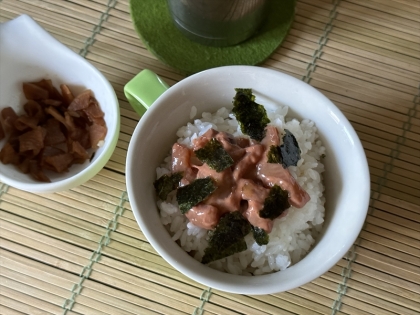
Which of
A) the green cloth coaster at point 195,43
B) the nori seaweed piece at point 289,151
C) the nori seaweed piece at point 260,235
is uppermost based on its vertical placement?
the green cloth coaster at point 195,43

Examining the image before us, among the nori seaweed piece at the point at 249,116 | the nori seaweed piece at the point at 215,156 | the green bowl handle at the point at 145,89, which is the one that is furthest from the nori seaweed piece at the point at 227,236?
the green bowl handle at the point at 145,89

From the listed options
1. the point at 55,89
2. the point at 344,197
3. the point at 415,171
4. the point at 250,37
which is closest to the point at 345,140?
the point at 344,197

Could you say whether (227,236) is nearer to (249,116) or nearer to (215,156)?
(215,156)

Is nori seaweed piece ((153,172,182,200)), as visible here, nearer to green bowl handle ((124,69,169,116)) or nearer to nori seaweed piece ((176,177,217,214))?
nori seaweed piece ((176,177,217,214))

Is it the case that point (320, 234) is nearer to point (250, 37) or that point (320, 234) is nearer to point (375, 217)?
point (375, 217)

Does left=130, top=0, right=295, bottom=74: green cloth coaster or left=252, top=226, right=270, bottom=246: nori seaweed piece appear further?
left=130, top=0, right=295, bottom=74: green cloth coaster

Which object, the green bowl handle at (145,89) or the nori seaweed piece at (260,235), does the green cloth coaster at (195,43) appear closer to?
the green bowl handle at (145,89)

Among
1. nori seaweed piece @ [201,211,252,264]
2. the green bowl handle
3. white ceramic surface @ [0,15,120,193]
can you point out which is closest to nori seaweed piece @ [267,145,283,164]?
nori seaweed piece @ [201,211,252,264]
